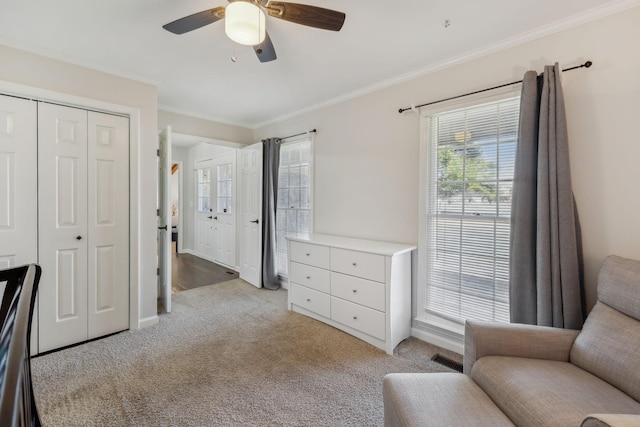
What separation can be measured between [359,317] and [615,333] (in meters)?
1.65

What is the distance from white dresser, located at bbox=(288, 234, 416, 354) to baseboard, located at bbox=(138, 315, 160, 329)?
144 cm

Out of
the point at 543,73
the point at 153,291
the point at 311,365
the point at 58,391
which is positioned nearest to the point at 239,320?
the point at 153,291

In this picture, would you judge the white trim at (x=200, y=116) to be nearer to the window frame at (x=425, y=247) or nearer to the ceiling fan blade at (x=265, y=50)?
the ceiling fan blade at (x=265, y=50)

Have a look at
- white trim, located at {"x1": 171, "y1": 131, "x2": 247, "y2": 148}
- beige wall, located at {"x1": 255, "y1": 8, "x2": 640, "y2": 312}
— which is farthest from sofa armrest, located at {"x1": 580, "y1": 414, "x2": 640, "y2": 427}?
white trim, located at {"x1": 171, "y1": 131, "x2": 247, "y2": 148}

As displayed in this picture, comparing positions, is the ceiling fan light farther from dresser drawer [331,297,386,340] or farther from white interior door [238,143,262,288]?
white interior door [238,143,262,288]

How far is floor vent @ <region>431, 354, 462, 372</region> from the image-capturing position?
2.18m

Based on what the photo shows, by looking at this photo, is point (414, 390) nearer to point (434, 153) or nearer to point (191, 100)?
point (434, 153)

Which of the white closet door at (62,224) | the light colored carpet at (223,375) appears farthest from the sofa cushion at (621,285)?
the white closet door at (62,224)

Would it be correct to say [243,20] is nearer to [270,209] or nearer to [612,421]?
[612,421]

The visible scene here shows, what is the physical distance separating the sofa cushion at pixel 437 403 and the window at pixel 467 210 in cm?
107

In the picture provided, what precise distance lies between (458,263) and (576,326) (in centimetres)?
83

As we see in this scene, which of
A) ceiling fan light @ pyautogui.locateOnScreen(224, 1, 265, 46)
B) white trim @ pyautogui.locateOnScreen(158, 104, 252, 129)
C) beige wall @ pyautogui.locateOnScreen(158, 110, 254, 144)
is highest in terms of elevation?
white trim @ pyautogui.locateOnScreen(158, 104, 252, 129)

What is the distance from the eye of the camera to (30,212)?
2.27 meters

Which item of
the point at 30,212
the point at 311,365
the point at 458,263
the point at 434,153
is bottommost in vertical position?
the point at 311,365
